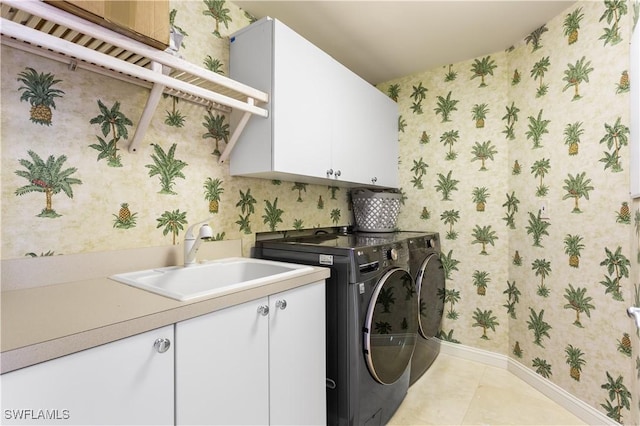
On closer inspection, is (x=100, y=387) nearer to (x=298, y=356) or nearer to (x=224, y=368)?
(x=224, y=368)

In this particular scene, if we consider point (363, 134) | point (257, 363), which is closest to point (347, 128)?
point (363, 134)

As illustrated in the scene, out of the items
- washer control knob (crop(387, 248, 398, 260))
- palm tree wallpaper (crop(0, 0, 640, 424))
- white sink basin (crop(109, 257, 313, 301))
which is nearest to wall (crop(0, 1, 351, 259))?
palm tree wallpaper (crop(0, 0, 640, 424))

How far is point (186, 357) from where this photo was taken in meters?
0.92

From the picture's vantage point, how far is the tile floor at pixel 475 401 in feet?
6.03

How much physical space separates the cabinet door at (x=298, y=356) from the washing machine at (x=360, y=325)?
0.35 ft

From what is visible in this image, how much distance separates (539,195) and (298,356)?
1900mm

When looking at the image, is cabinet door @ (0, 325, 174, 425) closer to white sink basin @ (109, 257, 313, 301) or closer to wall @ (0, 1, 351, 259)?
white sink basin @ (109, 257, 313, 301)

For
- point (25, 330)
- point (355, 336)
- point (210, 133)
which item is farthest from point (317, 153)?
point (25, 330)

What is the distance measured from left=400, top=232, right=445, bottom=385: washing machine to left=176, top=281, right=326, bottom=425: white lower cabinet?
3.15ft

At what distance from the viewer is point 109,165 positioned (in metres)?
1.31

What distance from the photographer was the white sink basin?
113 cm

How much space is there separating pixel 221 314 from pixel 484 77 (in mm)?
2606

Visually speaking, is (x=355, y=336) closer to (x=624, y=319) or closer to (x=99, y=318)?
(x=99, y=318)

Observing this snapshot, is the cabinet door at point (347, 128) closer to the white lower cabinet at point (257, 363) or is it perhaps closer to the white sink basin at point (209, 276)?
the white sink basin at point (209, 276)
